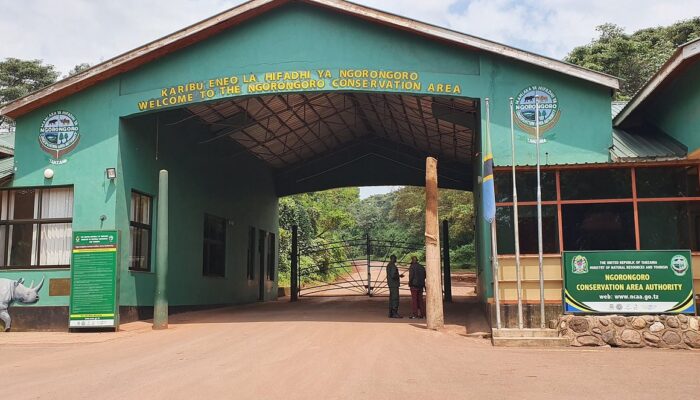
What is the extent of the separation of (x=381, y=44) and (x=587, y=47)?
27279mm

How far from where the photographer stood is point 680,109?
13.3 metres

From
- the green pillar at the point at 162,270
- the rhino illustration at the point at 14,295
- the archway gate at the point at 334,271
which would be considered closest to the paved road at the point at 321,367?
the green pillar at the point at 162,270

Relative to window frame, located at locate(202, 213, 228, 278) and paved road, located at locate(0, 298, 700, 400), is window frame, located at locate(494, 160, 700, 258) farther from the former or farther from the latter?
window frame, located at locate(202, 213, 228, 278)

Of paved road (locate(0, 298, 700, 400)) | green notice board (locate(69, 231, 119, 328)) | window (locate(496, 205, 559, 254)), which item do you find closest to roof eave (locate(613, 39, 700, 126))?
window (locate(496, 205, 559, 254))

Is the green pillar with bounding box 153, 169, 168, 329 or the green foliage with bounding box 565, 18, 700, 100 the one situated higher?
the green foliage with bounding box 565, 18, 700, 100

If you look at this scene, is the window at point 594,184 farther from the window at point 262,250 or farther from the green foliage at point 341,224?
the green foliage at point 341,224

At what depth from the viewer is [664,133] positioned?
14312 millimetres

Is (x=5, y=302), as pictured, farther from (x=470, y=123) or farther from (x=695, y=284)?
(x=695, y=284)

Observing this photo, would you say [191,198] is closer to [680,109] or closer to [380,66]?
[380,66]

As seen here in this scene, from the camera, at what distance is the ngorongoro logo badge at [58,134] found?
15000mm

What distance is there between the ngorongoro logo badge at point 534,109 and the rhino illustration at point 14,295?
450 inches

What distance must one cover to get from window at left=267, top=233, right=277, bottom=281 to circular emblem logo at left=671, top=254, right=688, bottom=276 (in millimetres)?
18353

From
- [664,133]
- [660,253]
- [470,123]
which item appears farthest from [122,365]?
[664,133]

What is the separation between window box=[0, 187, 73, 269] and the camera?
1485cm
